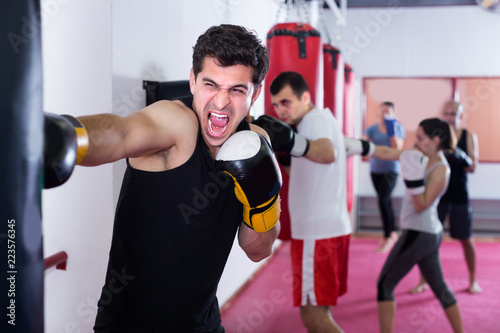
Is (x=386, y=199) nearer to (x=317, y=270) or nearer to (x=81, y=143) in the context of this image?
(x=317, y=270)

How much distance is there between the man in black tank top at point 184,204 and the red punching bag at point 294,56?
1440 mm

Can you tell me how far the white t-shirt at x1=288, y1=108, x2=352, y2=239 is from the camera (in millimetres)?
2357

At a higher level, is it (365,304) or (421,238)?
(421,238)

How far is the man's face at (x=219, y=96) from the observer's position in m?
1.24

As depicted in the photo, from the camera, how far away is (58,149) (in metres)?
0.70

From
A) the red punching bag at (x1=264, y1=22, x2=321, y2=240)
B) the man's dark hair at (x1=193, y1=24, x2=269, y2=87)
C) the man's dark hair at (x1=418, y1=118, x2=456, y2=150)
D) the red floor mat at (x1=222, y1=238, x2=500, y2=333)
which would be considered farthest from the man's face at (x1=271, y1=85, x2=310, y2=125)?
the red floor mat at (x1=222, y1=238, x2=500, y2=333)

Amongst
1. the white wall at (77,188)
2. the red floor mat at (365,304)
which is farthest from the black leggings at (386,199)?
the white wall at (77,188)

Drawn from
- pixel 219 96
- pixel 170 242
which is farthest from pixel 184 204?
pixel 219 96

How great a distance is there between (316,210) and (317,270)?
0.98ft

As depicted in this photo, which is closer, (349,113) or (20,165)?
(20,165)

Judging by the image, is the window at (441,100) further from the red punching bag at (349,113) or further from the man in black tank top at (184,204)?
the man in black tank top at (184,204)

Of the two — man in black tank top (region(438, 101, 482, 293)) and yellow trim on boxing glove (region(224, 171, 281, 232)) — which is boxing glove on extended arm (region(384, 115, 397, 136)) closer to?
man in black tank top (region(438, 101, 482, 293))

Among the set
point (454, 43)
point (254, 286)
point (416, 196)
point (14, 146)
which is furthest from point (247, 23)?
point (454, 43)

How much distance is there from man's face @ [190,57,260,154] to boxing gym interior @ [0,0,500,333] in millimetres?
401
